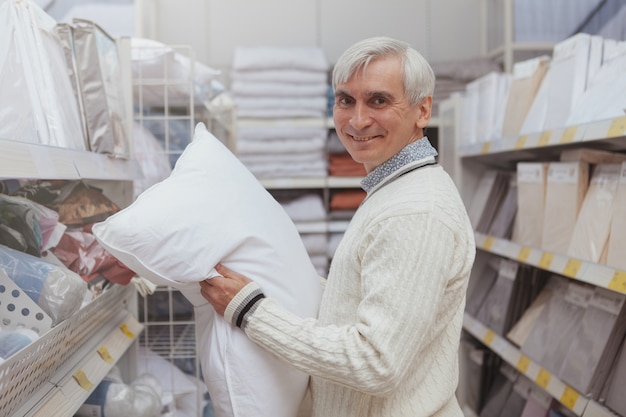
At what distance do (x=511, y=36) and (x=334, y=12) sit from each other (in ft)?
3.98

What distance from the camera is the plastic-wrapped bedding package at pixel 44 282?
119 centimetres

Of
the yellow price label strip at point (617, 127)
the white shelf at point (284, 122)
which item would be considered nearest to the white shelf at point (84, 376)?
the yellow price label strip at point (617, 127)

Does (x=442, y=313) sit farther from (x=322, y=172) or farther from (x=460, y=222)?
(x=322, y=172)

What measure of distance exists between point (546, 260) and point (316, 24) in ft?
8.83

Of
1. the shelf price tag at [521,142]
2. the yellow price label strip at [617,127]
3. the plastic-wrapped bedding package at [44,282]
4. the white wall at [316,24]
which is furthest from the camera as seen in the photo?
the white wall at [316,24]

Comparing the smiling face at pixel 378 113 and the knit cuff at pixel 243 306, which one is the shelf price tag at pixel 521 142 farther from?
the knit cuff at pixel 243 306

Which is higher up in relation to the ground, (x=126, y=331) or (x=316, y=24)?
(x=316, y=24)

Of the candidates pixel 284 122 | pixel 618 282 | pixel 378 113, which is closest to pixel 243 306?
pixel 378 113

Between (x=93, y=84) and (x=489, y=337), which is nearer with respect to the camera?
(x=93, y=84)

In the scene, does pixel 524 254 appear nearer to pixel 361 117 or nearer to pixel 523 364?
pixel 523 364

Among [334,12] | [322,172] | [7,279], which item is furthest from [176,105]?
[334,12]

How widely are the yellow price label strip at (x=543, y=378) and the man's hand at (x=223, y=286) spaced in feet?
4.24

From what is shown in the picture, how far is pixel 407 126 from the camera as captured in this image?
1.35 m

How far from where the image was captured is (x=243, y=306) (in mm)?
A: 1262
